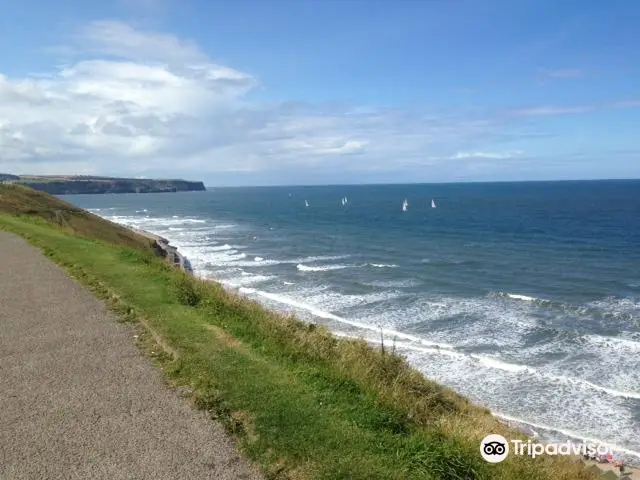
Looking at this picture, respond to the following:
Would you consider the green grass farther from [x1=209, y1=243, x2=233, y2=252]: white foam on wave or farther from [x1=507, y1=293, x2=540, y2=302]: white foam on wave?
[x1=209, y1=243, x2=233, y2=252]: white foam on wave

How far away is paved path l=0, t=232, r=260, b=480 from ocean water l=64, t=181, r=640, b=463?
1219cm

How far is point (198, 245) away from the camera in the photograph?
2285 inches

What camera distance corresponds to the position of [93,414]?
7.02 metres

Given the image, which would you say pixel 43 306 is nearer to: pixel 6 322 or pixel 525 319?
pixel 6 322

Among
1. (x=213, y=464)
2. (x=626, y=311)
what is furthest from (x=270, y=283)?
(x=213, y=464)

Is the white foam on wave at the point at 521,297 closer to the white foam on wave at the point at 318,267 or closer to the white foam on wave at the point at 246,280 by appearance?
the white foam on wave at the point at 318,267

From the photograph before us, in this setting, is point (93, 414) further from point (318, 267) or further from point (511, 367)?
point (318, 267)

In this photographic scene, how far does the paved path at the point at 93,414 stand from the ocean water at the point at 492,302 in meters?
12.2

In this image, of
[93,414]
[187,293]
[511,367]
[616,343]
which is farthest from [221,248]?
[93,414]

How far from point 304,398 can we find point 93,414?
2.84 metres

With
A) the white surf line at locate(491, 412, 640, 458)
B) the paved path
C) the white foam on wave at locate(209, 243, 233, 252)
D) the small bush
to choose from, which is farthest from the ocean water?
the paved path

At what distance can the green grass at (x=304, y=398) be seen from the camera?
20.6ft

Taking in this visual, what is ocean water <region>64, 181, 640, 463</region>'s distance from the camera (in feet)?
59.3

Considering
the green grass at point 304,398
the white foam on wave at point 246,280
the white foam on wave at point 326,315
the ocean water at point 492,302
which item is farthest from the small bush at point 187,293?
the white foam on wave at point 246,280
